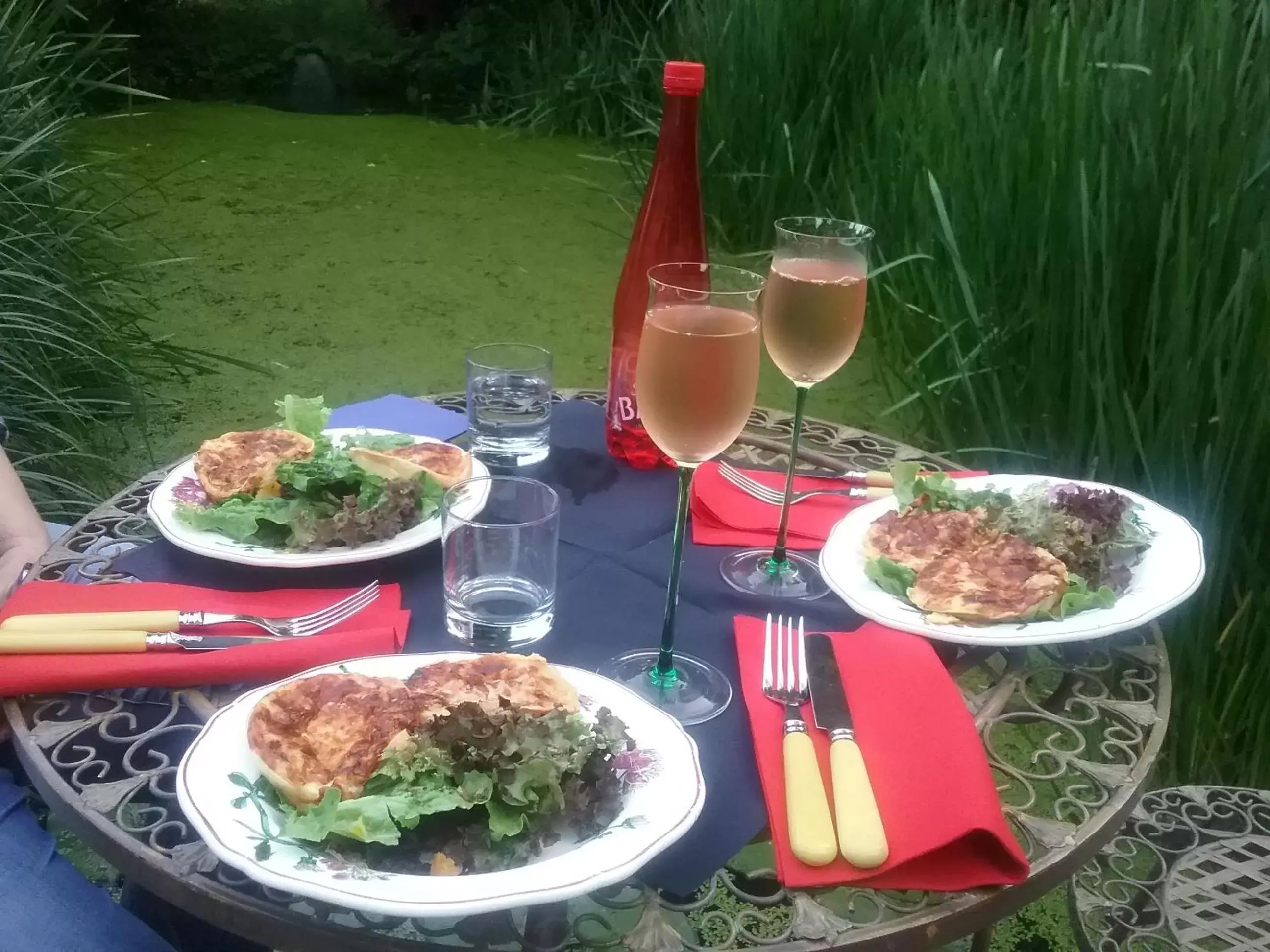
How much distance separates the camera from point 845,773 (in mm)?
571

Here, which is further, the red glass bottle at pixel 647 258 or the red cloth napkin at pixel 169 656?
the red glass bottle at pixel 647 258

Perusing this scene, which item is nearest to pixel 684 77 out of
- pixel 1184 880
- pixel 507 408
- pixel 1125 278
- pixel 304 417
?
pixel 507 408

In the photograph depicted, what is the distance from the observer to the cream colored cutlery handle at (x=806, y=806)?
53 centimetres

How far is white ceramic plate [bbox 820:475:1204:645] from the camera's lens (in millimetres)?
715

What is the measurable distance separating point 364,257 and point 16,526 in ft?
7.63

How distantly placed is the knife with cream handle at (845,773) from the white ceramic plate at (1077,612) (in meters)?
0.07

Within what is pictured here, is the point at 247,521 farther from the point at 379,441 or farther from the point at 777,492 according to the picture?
the point at 777,492

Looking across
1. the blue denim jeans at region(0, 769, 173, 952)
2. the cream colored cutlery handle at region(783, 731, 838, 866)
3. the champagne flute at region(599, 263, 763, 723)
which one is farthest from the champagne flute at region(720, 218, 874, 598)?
the blue denim jeans at region(0, 769, 173, 952)

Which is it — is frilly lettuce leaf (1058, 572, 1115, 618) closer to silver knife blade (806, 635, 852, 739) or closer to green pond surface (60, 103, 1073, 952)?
silver knife blade (806, 635, 852, 739)

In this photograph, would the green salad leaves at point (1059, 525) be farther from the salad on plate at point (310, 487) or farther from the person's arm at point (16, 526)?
the person's arm at point (16, 526)

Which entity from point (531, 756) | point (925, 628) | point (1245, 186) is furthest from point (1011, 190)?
point (531, 756)

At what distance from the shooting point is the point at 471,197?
12.2 ft

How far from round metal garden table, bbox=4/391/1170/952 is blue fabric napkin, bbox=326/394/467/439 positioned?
302 millimetres

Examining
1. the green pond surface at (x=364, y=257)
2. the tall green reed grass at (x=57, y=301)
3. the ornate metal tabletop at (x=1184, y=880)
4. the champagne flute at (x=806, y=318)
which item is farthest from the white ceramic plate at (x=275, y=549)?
the tall green reed grass at (x=57, y=301)
